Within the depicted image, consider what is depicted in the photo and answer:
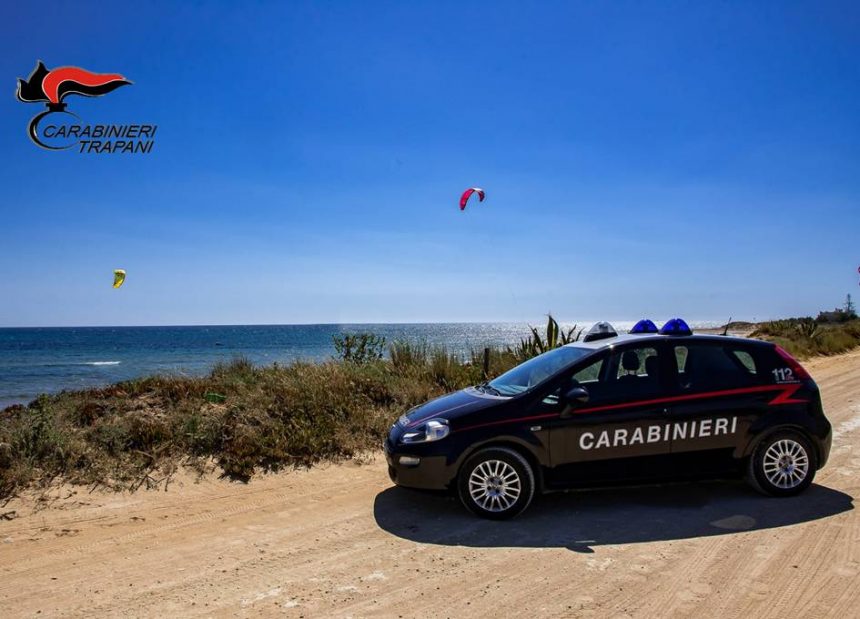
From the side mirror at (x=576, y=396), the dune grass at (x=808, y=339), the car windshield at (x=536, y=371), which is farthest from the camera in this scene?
the dune grass at (x=808, y=339)

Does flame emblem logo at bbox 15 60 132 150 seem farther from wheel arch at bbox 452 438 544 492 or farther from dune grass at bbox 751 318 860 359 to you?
dune grass at bbox 751 318 860 359

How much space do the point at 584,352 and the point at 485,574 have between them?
2558 millimetres

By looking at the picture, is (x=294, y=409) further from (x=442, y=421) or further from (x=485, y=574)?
(x=485, y=574)

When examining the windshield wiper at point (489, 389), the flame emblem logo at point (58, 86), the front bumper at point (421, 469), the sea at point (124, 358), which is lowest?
the sea at point (124, 358)

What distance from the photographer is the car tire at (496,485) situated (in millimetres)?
5496

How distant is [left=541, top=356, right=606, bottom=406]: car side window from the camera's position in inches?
225

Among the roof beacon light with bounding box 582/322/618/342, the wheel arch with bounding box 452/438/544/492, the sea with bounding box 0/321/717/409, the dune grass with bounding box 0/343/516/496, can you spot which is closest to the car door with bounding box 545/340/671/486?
the wheel arch with bounding box 452/438/544/492

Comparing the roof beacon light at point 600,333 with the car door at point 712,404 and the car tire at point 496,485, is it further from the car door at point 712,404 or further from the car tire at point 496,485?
the car tire at point 496,485

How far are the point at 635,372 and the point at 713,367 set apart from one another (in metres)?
0.84

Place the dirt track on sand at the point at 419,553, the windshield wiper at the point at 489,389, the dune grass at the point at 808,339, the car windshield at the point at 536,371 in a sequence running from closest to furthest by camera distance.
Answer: the dirt track on sand at the point at 419,553 → the car windshield at the point at 536,371 → the windshield wiper at the point at 489,389 → the dune grass at the point at 808,339

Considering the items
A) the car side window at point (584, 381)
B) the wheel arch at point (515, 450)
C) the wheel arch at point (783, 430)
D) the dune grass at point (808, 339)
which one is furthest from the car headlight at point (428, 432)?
the dune grass at point (808, 339)

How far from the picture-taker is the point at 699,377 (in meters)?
6.02

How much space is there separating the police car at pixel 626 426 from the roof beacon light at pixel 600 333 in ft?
1.63

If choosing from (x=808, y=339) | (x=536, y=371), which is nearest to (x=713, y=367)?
(x=536, y=371)
